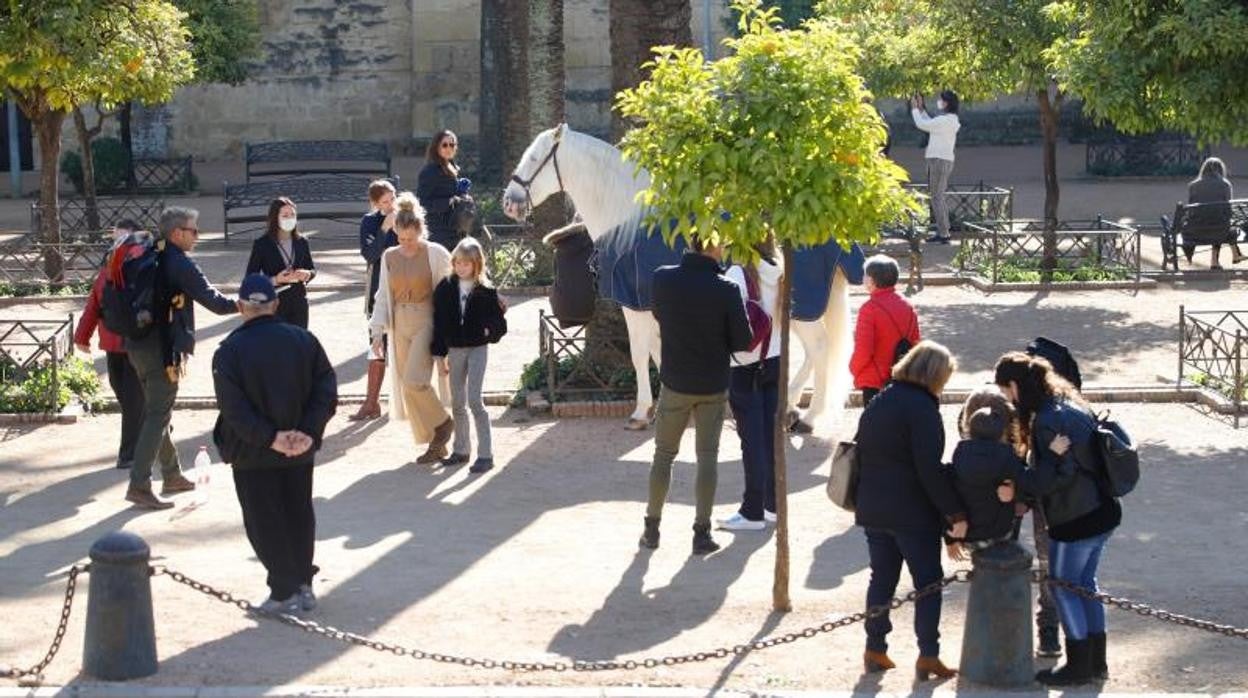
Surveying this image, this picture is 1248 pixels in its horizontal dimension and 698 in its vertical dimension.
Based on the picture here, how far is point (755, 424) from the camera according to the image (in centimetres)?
1106

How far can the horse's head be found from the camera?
542 inches

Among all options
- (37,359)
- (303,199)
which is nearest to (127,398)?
(37,359)

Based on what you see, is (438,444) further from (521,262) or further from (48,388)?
(521,262)

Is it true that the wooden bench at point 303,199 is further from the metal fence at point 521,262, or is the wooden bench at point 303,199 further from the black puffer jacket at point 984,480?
the black puffer jacket at point 984,480

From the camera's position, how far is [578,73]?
36312mm

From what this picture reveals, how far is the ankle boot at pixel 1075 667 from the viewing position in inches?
334

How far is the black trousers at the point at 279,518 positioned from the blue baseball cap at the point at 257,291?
0.76 meters

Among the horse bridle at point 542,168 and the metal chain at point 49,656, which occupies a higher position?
the horse bridle at point 542,168

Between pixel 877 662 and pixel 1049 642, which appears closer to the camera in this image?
pixel 877 662

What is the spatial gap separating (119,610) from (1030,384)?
3.89 metres

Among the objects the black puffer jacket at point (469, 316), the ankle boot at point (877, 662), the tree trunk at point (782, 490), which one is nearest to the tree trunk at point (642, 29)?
the black puffer jacket at point (469, 316)

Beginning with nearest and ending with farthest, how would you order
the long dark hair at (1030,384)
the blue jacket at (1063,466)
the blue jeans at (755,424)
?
the blue jacket at (1063,466), the long dark hair at (1030,384), the blue jeans at (755,424)

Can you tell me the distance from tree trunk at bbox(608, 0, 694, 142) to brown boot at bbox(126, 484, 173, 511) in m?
4.94

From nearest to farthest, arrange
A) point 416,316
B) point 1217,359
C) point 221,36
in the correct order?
point 416,316, point 1217,359, point 221,36
